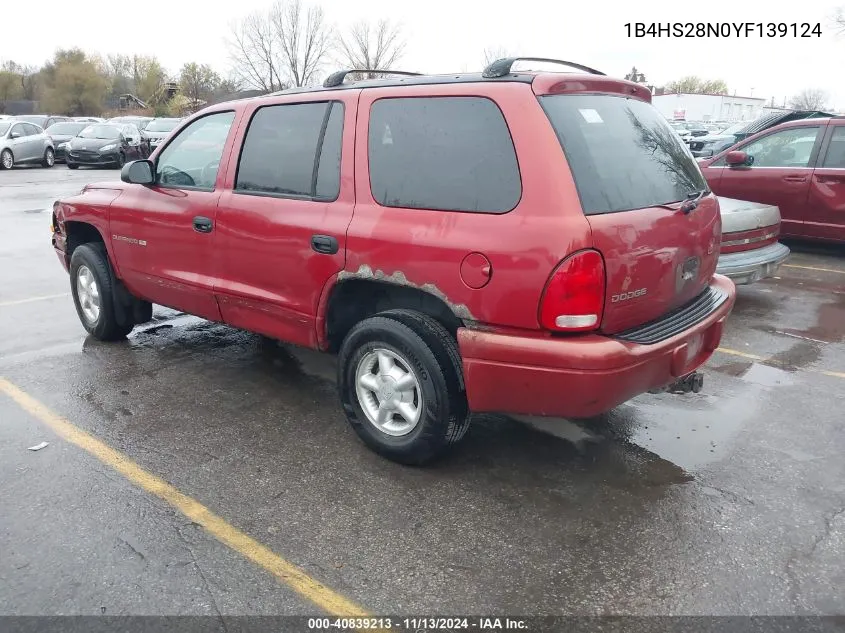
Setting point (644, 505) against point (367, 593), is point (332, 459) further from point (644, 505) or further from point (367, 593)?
point (644, 505)

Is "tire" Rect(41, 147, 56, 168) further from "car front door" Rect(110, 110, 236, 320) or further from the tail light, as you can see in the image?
the tail light

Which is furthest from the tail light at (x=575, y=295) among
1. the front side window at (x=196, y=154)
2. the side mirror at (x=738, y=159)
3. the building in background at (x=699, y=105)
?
the building in background at (x=699, y=105)

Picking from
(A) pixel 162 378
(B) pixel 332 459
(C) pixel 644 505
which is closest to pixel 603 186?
(C) pixel 644 505

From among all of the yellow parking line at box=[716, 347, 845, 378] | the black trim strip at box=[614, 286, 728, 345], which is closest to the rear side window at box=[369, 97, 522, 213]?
the black trim strip at box=[614, 286, 728, 345]

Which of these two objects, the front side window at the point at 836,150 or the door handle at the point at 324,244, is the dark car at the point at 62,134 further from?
the door handle at the point at 324,244

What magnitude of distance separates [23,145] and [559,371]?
2410 centimetres

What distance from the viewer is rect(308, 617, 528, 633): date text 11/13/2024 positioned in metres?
2.41

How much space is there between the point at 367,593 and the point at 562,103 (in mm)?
2185

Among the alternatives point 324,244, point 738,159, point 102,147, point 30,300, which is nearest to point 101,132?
point 102,147

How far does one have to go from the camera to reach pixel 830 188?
8.12 metres

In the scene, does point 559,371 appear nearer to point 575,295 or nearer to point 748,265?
point 575,295

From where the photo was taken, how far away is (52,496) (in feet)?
10.5

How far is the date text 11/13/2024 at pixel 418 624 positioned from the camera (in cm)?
241

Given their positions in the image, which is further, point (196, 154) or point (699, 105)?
point (699, 105)
